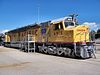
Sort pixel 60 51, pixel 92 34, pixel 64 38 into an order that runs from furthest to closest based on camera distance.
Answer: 1. pixel 60 51
2. pixel 64 38
3. pixel 92 34

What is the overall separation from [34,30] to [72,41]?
29.4 ft

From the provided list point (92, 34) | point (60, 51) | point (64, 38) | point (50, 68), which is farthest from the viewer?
point (60, 51)

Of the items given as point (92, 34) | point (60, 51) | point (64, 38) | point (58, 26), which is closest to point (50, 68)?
point (64, 38)

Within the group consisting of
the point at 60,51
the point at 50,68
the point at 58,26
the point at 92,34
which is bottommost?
the point at 50,68

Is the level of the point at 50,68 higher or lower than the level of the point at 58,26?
lower

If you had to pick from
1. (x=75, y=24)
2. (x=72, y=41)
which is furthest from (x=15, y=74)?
(x=75, y=24)

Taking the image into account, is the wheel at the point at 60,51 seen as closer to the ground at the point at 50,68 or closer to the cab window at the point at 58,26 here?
the cab window at the point at 58,26

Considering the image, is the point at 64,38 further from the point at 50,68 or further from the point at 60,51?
the point at 50,68

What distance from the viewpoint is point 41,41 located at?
24.7 m

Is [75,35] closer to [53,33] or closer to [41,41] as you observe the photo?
[53,33]

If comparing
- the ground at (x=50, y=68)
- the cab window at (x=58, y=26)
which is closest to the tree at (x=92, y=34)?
the cab window at (x=58, y=26)

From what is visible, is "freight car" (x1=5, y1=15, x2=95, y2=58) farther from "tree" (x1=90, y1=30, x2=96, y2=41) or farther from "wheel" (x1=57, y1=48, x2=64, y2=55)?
"tree" (x1=90, y1=30, x2=96, y2=41)

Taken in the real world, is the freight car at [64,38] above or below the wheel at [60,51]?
above

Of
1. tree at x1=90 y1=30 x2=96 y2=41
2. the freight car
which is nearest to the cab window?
the freight car
